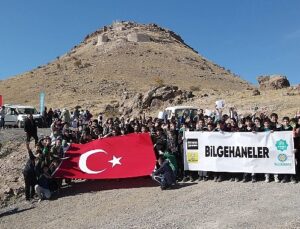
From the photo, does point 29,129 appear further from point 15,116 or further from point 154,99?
point 154,99

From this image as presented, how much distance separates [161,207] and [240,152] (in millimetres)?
3005

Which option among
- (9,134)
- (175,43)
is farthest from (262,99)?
(175,43)

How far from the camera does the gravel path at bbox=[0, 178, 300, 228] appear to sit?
439 inches

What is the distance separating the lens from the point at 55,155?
15.8 m

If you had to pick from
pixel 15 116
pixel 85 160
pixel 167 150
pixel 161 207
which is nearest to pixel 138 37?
pixel 15 116

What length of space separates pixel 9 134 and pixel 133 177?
609 inches

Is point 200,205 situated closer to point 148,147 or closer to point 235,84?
point 148,147

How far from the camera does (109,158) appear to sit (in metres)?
15.7

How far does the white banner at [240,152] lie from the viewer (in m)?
13.5

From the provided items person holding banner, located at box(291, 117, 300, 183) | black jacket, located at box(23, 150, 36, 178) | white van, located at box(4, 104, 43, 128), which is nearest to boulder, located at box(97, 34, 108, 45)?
white van, located at box(4, 104, 43, 128)

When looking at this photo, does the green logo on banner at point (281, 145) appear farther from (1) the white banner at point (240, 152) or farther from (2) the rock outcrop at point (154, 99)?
(2) the rock outcrop at point (154, 99)

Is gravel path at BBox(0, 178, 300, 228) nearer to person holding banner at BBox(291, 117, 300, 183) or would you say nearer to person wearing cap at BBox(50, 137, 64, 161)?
person holding banner at BBox(291, 117, 300, 183)

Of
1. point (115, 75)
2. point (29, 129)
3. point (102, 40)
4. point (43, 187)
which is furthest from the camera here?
point (102, 40)

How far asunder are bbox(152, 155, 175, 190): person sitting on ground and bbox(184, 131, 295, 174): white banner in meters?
0.74
